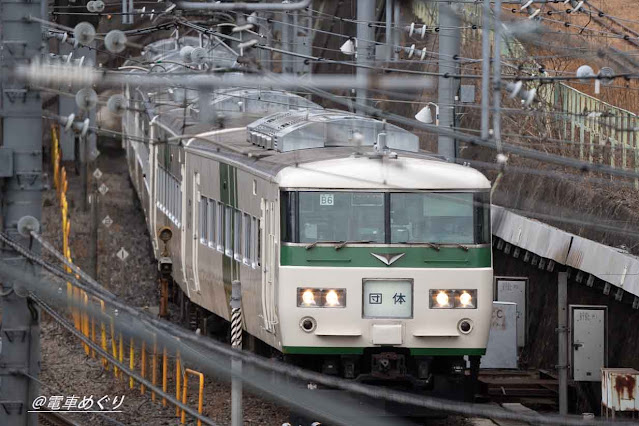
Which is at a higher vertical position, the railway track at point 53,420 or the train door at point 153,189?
the train door at point 153,189

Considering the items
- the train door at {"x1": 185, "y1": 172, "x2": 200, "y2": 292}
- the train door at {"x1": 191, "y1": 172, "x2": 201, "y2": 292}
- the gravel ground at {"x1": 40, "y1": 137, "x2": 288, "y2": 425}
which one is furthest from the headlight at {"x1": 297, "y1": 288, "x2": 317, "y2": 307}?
the train door at {"x1": 185, "y1": 172, "x2": 200, "y2": 292}

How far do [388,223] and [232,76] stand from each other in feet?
21.3

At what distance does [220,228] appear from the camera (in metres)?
13.4

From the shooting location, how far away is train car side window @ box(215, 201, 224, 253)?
1327 cm

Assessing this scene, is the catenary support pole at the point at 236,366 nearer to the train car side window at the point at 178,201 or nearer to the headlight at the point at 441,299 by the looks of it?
the headlight at the point at 441,299

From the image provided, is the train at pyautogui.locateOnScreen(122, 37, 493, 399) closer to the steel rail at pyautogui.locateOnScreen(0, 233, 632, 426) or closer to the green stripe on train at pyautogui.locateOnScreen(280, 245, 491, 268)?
the green stripe on train at pyautogui.locateOnScreen(280, 245, 491, 268)

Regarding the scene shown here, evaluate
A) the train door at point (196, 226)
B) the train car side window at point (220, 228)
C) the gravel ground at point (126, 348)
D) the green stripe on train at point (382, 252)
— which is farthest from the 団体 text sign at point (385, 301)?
the train door at point (196, 226)

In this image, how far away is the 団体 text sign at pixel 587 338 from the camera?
1254cm

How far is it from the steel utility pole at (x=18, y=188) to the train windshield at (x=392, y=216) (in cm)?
267

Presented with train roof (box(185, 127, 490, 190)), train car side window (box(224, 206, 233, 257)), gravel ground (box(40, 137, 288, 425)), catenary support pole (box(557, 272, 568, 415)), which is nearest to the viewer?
train roof (box(185, 127, 490, 190))

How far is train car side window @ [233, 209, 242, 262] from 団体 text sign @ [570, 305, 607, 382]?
9.70 ft

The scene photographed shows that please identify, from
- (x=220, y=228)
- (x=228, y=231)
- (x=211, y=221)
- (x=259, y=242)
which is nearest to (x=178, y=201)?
(x=211, y=221)

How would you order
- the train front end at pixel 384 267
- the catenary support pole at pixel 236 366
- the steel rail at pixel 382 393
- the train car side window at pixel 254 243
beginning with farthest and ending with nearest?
the train car side window at pixel 254 243
the train front end at pixel 384 267
the catenary support pole at pixel 236 366
the steel rail at pixel 382 393

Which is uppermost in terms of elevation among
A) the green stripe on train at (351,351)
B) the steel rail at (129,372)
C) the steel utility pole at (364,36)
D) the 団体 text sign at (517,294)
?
the steel utility pole at (364,36)
